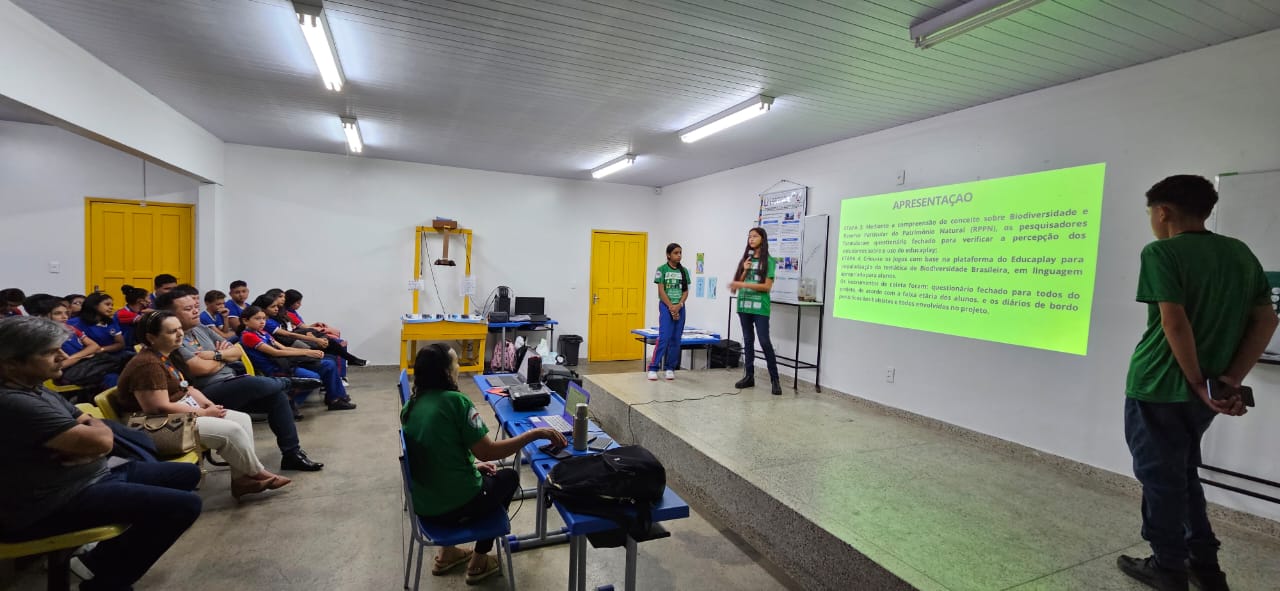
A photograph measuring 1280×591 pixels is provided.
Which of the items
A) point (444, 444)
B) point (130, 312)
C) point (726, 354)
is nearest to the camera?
point (444, 444)

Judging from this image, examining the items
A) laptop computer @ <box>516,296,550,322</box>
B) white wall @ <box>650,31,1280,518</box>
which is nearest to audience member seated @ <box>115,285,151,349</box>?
laptop computer @ <box>516,296,550,322</box>

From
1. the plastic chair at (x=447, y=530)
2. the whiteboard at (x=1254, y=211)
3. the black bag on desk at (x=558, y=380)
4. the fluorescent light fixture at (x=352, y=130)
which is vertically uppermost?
the fluorescent light fixture at (x=352, y=130)

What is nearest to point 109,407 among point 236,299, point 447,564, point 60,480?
point 60,480

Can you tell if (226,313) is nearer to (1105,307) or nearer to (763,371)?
(763,371)

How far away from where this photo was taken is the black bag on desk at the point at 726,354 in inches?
251

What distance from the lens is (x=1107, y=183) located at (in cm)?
330

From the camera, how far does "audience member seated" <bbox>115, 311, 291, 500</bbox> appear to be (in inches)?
106

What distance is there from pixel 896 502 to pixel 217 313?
18.6 ft

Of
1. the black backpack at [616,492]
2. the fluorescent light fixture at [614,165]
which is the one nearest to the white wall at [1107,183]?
the fluorescent light fixture at [614,165]

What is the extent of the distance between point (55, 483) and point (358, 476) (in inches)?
73.2

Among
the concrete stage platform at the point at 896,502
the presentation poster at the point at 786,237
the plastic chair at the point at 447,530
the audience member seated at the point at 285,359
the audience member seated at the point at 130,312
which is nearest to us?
the plastic chair at the point at 447,530

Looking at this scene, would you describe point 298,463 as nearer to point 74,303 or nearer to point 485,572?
point 485,572

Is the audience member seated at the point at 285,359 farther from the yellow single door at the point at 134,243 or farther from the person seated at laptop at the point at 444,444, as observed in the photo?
the person seated at laptop at the point at 444,444

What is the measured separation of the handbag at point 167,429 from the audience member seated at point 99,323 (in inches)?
68.8
